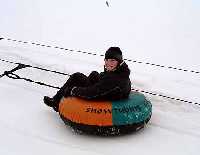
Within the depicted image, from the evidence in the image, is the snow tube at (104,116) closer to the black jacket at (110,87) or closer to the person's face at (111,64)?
the black jacket at (110,87)

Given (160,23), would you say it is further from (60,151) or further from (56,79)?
(60,151)

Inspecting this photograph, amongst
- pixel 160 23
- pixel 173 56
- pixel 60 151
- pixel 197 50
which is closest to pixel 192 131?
pixel 60 151

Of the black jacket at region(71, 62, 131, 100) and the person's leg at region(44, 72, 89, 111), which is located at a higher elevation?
the black jacket at region(71, 62, 131, 100)

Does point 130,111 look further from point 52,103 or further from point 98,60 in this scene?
point 98,60

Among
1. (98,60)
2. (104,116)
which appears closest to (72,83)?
(104,116)

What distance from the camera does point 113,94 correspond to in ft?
14.2

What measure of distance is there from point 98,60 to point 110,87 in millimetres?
3500

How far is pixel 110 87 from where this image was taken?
169 inches

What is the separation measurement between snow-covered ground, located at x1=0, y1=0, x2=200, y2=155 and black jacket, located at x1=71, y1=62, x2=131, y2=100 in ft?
1.43

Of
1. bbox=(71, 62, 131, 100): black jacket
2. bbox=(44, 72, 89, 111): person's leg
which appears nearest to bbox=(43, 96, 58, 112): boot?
bbox=(44, 72, 89, 111): person's leg

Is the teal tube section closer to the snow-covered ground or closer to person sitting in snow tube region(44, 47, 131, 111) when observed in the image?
person sitting in snow tube region(44, 47, 131, 111)

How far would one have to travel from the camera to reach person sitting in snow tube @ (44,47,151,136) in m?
4.21

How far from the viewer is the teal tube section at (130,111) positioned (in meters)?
4.21

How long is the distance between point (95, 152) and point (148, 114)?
0.75 meters
